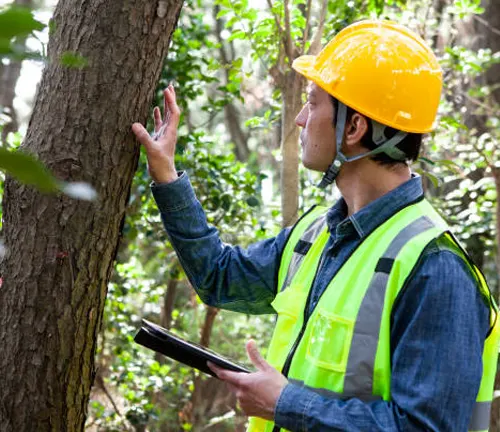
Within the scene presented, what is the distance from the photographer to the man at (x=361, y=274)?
1682 mm

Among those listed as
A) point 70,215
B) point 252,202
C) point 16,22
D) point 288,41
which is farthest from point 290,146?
point 16,22

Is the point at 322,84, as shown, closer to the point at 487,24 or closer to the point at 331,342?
the point at 331,342

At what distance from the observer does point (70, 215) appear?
77.6 inches

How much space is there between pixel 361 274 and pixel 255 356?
1.10 feet

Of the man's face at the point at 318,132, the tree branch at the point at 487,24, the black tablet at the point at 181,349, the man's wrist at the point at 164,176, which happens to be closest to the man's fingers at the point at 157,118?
the man's wrist at the point at 164,176

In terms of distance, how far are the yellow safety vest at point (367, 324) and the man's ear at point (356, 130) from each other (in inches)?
10.0

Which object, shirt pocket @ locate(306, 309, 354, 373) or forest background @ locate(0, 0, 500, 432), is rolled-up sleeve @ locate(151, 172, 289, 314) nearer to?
forest background @ locate(0, 0, 500, 432)

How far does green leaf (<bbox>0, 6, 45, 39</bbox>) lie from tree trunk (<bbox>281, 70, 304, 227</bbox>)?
356 cm

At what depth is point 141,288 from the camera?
5.21 metres

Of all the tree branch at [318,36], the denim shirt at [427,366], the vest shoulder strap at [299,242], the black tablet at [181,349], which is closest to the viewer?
the denim shirt at [427,366]

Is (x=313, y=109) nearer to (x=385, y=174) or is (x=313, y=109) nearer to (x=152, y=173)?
(x=385, y=174)

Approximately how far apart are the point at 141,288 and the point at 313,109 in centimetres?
330

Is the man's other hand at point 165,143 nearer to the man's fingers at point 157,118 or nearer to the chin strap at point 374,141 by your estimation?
the man's fingers at point 157,118

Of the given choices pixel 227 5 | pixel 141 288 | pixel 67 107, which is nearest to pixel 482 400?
pixel 67 107
